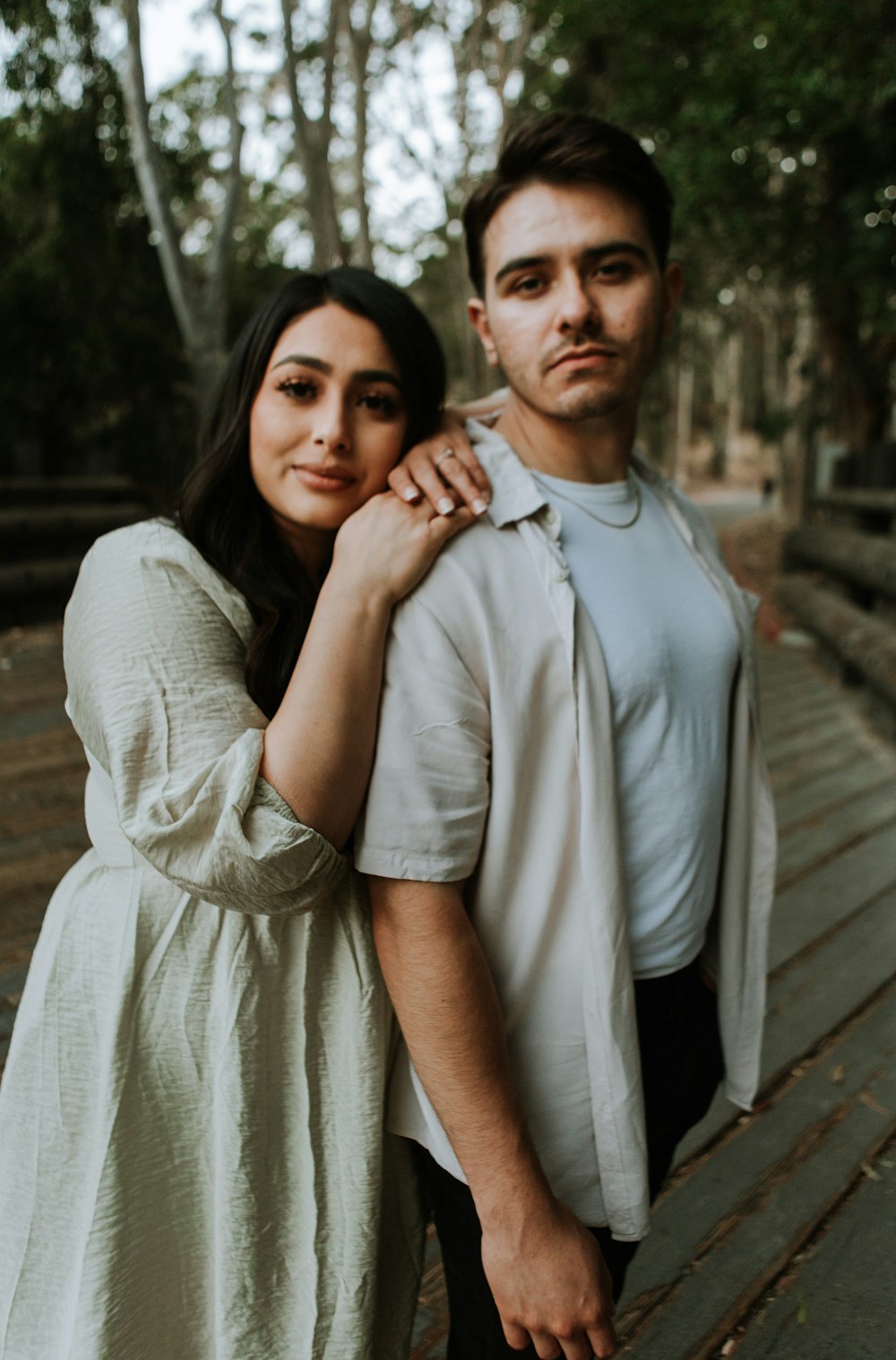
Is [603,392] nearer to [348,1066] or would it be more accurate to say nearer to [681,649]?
[681,649]

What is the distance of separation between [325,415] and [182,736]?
543 mm

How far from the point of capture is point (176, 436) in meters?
11.4

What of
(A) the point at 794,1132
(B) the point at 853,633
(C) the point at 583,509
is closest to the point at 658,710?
(C) the point at 583,509

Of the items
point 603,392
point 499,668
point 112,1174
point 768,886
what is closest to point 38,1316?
point 112,1174

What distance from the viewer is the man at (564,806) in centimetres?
118

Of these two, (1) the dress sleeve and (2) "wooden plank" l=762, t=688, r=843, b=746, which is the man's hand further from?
(2) "wooden plank" l=762, t=688, r=843, b=746

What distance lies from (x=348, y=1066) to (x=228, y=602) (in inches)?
24.5

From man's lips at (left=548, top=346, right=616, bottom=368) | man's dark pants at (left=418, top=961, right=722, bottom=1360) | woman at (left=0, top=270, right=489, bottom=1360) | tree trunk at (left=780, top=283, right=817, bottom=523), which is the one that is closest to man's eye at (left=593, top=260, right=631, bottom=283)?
man's lips at (left=548, top=346, right=616, bottom=368)

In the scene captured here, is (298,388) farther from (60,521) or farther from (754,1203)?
(60,521)

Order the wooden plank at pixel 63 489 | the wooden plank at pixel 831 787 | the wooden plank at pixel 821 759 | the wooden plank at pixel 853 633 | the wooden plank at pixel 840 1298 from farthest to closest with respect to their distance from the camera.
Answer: the wooden plank at pixel 63 489 → the wooden plank at pixel 853 633 → the wooden plank at pixel 821 759 → the wooden plank at pixel 831 787 → the wooden plank at pixel 840 1298

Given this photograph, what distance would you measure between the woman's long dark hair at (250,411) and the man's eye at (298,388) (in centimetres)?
7

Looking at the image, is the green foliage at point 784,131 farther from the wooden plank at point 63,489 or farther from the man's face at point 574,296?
the man's face at point 574,296

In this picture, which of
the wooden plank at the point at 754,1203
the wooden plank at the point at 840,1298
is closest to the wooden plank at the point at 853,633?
the wooden plank at the point at 754,1203

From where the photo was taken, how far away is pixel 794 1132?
2.46 meters
